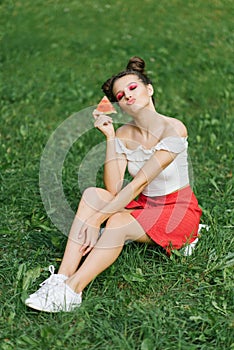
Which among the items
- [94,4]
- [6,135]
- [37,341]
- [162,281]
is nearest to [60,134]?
[6,135]

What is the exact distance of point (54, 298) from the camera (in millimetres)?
A: 2980

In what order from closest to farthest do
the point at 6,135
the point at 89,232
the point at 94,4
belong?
the point at 89,232, the point at 6,135, the point at 94,4

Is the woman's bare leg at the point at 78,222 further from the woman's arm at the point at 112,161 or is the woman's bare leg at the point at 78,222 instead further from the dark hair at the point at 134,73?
the dark hair at the point at 134,73

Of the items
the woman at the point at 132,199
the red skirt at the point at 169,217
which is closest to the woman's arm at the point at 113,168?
the woman at the point at 132,199

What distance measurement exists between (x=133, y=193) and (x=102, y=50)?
402 cm

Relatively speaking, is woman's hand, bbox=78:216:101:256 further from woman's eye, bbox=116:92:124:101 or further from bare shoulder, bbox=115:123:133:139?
woman's eye, bbox=116:92:124:101

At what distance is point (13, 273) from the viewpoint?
10.9ft

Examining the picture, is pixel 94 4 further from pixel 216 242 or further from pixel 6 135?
pixel 216 242

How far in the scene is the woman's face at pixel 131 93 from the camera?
11.0 ft

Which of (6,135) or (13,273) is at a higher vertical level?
(13,273)

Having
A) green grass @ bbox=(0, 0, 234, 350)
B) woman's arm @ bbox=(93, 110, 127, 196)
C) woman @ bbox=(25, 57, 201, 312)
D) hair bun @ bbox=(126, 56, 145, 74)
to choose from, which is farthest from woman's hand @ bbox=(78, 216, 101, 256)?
hair bun @ bbox=(126, 56, 145, 74)

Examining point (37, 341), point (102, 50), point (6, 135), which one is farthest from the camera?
point (102, 50)

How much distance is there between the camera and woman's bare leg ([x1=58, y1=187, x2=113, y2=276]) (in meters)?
3.18

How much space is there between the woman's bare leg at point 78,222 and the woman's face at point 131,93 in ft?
1.66
